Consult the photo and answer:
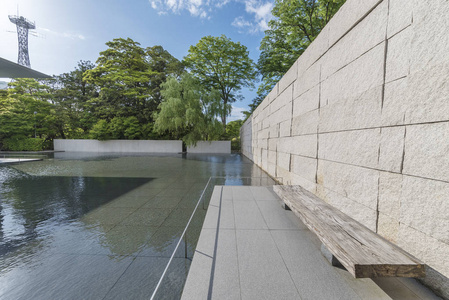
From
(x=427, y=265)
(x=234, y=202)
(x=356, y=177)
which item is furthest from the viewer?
(x=234, y=202)

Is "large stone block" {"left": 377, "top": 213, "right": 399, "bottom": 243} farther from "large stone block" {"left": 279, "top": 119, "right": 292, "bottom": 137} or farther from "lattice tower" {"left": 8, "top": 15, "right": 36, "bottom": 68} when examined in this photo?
"lattice tower" {"left": 8, "top": 15, "right": 36, "bottom": 68}

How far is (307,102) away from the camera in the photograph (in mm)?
3557

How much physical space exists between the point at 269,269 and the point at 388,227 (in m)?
1.20

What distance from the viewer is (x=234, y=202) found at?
150 inches

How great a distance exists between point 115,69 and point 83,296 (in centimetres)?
2646

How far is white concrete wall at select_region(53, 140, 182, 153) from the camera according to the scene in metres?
21.7

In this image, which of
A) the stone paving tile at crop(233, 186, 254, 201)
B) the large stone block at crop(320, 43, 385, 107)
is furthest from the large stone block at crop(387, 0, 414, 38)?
the stone paving tile at crop(233, 186, 254, 201)

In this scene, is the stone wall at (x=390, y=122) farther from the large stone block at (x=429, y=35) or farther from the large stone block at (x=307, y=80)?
the large stone block at (x=307, y=80)

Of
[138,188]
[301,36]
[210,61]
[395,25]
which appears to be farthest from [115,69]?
[395,25]

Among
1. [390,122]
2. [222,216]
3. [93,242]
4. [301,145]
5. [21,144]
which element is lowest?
[93,242]

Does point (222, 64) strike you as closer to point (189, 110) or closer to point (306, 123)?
point (189, 110)

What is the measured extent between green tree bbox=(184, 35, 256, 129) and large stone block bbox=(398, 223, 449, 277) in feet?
64.8

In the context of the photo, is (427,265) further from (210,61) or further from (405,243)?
(210,61)

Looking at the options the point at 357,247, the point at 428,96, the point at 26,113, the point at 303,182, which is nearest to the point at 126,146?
the point at 26,113
